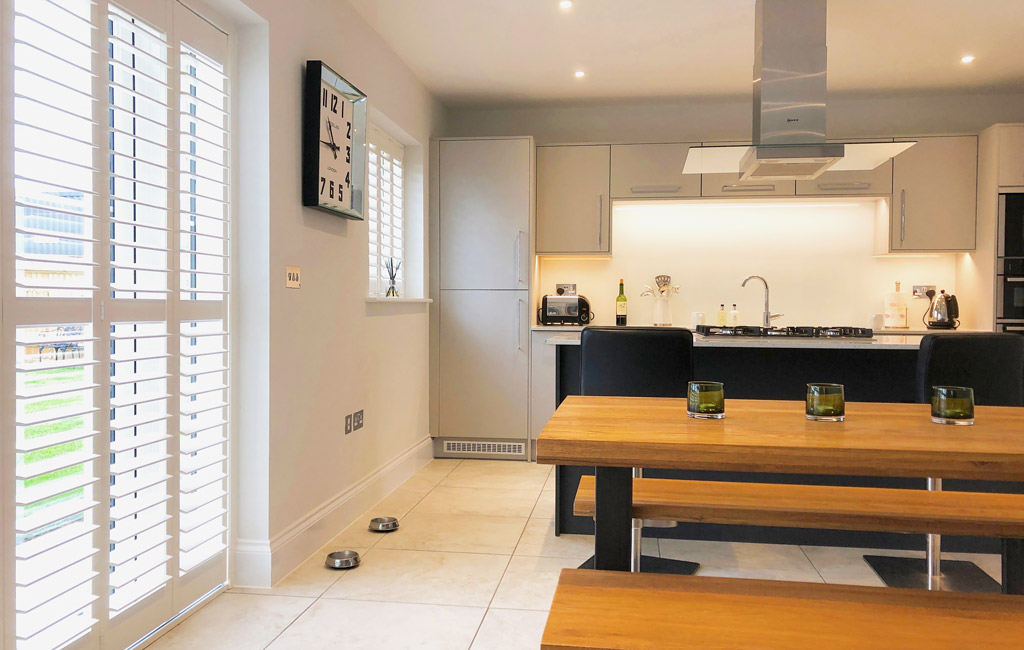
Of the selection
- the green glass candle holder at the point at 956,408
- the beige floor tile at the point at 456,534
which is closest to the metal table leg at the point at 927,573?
the green glass candle holder at the point at 956,408

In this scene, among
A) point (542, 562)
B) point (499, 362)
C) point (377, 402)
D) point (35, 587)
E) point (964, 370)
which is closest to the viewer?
point (35, 587)

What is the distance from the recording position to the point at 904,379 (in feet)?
10.9

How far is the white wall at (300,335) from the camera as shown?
2812 mm

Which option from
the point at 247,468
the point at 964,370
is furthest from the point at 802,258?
the point at 247,468

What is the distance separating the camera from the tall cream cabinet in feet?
17.2

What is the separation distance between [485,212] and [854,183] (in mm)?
2497

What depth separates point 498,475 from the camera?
4.79 metres

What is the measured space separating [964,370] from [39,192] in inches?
116

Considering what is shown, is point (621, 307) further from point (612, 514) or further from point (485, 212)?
point (612, 514)

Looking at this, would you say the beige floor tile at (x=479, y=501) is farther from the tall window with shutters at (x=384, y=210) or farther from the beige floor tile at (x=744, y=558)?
the tall window with shutters at (x=384, y=210)

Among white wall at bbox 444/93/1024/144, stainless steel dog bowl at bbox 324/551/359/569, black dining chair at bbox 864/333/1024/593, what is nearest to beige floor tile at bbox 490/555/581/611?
stainless steel dog bowl at bbox 324/551/359/569

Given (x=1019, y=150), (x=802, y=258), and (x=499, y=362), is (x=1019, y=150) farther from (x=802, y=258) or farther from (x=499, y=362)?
(x=499, y=362)

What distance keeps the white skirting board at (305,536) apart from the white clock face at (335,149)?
4.37ft

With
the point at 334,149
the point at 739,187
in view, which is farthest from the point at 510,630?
the point at 739,187
